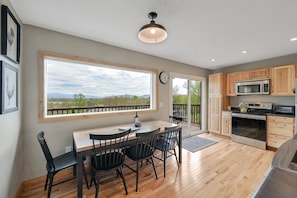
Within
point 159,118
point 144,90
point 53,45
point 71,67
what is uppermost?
point 53,45

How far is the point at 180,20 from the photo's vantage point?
2025mm

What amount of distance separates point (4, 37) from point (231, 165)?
13.1 ft

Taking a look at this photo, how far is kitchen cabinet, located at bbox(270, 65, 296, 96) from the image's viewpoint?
11.0ft

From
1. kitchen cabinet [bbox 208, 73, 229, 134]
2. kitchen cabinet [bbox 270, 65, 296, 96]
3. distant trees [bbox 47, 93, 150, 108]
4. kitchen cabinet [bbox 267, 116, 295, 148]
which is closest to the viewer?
distant trees [bbox 47, 93, 150, 108]

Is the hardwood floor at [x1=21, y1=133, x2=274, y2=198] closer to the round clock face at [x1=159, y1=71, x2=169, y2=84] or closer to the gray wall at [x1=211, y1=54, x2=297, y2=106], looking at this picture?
the gray wall at [x1=211, y1=54, x2=297, y2=106]

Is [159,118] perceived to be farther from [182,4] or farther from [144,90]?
[182,4]

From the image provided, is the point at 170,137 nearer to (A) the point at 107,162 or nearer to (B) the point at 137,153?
(B) the point at 137,153

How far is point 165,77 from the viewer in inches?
155

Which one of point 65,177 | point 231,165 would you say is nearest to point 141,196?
point 65,177

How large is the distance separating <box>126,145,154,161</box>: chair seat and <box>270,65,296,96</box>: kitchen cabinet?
3.69m

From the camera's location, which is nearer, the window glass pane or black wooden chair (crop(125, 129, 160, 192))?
black wooden chair (crop(125, 129, 160, 192))

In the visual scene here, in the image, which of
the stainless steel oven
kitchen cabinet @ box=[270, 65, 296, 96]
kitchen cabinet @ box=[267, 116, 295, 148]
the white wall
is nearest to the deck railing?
the white wall

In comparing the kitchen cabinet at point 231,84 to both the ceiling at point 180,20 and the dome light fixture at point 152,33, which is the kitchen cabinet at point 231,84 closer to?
the ceiling at point 180,20

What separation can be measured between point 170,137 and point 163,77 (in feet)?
5.88
